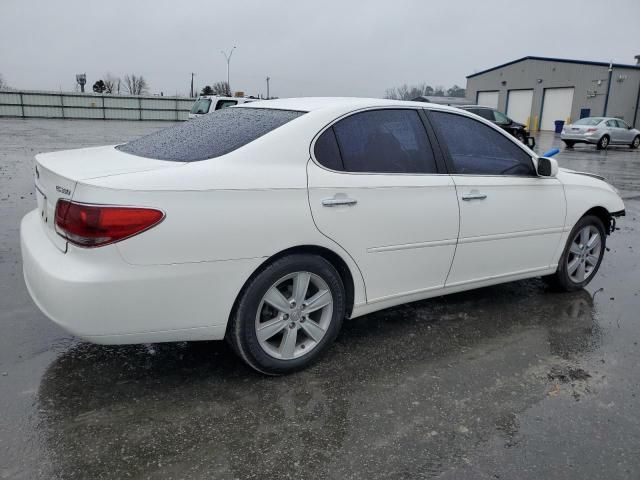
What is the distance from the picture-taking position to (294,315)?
321 cm

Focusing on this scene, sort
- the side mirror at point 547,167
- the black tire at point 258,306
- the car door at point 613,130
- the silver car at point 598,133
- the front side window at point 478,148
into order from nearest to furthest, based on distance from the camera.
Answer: the black tire at point 258,306 → the front side window at point 478,148 → the side mirror at point 547,167 → the silver car at point 598,133 → the car door at point 613,130

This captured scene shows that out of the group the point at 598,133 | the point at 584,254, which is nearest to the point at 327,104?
the point at 584,254

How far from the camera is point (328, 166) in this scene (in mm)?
3252

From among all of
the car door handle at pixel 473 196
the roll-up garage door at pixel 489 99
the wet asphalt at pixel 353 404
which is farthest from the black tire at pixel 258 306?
the roll-up garage door at pixel 489 99

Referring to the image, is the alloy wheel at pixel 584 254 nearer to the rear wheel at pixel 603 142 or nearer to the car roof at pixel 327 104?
the car roof at pixel 327 104

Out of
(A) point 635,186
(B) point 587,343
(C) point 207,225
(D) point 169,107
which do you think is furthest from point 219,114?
(D) point 169,107

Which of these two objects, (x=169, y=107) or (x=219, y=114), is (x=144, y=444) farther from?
(x=169, y=107)

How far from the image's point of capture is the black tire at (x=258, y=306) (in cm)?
298

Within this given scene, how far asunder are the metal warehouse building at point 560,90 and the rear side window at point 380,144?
39.8 metres

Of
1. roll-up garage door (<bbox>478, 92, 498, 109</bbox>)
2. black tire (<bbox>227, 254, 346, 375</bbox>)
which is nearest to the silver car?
roll-up garage door (<bbox>478, 92, 498, 109</bbox>)

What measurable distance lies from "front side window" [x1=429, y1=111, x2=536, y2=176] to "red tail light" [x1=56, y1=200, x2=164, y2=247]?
2212 mm

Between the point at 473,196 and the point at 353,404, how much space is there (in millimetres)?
1743

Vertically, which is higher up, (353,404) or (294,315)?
(294,315)

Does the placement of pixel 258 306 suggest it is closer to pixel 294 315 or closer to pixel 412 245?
pixel 294 315
